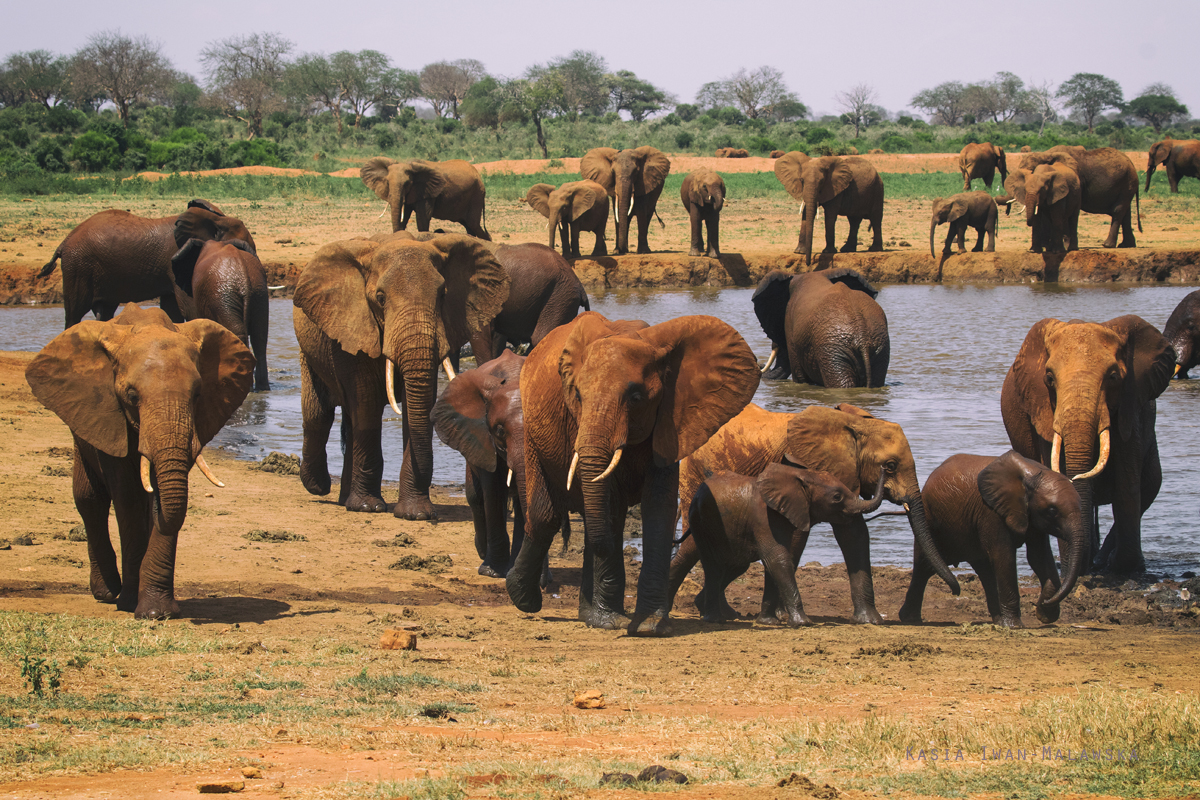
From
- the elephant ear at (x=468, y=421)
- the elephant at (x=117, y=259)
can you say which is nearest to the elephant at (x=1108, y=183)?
the elephant at (x=117, y=259)

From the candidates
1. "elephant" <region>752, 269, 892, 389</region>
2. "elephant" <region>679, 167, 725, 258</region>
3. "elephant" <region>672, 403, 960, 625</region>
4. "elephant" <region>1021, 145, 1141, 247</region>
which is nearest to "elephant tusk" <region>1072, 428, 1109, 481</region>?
"elephant" <region>672, 403, 960, 625</region>

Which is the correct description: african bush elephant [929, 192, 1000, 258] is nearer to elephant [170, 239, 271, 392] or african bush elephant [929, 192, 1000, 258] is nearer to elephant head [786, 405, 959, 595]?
elephant [170, 239, 271, 392]

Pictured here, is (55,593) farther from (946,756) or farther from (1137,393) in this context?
(1137,393)

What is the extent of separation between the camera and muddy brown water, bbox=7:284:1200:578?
10016mm

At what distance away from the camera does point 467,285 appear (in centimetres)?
984

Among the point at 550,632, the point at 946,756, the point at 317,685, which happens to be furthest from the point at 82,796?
the point at 550,632

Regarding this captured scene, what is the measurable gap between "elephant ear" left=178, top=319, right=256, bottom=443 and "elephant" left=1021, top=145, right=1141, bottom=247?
24.7m

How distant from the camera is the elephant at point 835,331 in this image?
599 inches

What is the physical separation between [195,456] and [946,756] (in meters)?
3.85

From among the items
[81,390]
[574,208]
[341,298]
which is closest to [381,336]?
[341,298]

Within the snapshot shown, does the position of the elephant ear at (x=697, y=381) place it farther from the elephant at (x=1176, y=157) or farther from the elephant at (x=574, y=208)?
the elephant at (x=1176, y=157)

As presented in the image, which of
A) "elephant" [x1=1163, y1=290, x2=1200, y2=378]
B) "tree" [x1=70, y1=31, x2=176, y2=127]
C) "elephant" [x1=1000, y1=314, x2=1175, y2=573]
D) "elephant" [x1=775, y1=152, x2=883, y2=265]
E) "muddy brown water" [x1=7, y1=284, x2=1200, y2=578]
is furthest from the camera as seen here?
"tree" [x1=70, y1=31, x2=176, y2=127]

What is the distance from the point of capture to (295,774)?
387cm

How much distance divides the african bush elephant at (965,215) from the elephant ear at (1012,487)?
2058cm
